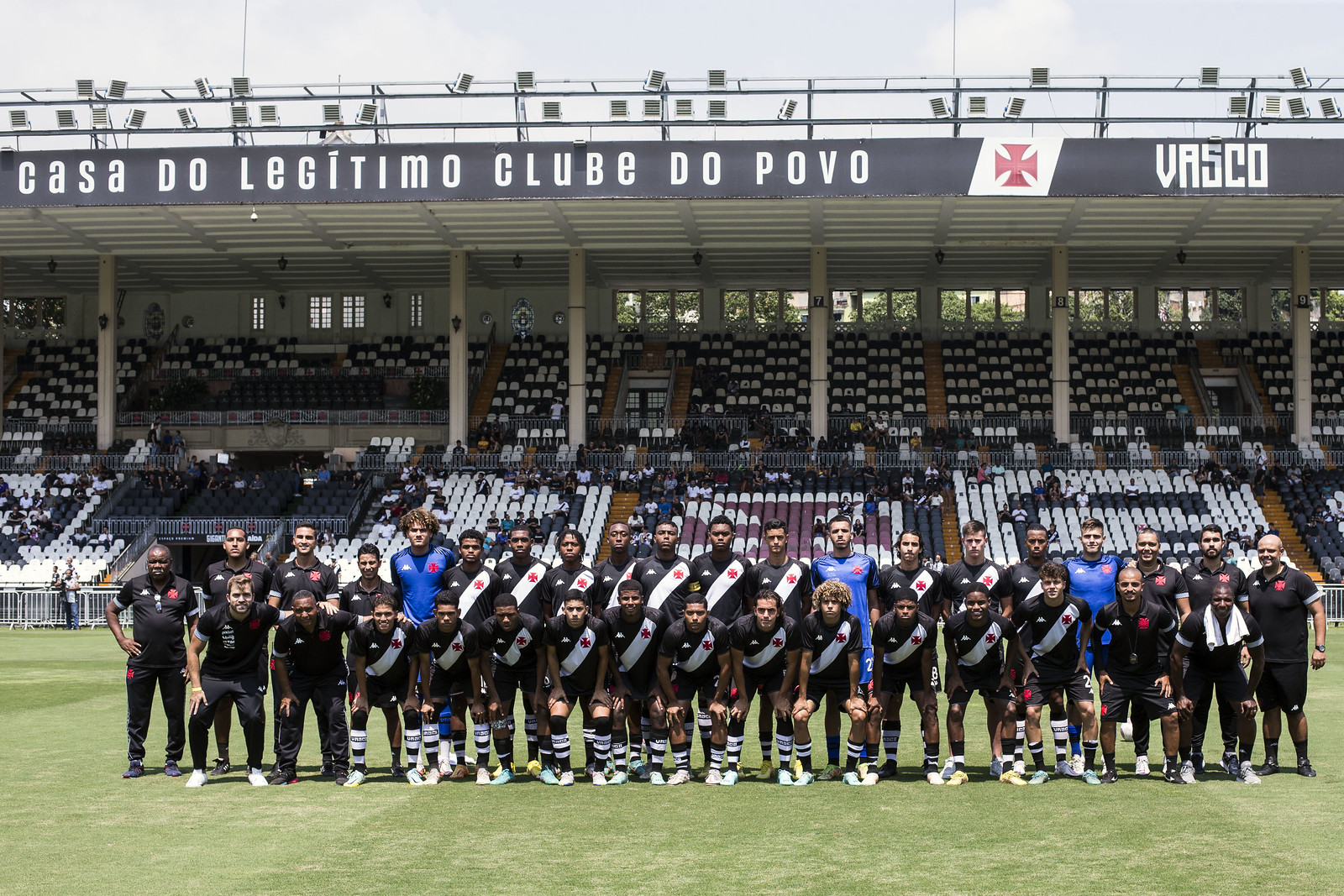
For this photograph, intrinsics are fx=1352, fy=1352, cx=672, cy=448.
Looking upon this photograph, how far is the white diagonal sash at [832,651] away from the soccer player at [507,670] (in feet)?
6.30

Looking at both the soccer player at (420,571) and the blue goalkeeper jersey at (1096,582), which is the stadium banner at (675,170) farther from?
the soccer player at (420,571)

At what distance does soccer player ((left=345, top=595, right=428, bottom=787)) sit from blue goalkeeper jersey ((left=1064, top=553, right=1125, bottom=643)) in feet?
15.8

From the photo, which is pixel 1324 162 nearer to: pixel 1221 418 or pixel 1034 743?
pixel 1221 418

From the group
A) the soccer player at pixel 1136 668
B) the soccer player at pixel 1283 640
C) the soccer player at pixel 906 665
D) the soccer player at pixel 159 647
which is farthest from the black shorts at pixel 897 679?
the soccer player at pixel 159 647

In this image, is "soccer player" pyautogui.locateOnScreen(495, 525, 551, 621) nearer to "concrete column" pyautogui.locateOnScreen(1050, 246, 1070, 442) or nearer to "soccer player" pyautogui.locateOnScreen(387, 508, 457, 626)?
"soccer player" pyautogui.locateOnScreen(387, 508, 457, 626)

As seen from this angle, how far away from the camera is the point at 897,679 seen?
9531mm

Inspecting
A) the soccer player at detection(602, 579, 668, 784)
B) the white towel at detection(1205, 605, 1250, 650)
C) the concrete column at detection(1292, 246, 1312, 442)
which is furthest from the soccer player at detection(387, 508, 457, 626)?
the concrete column at detection(1292, 246, 1312, 442)

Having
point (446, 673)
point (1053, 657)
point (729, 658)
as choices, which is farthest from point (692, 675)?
point (1053, 657)

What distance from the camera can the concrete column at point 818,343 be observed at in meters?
36.3

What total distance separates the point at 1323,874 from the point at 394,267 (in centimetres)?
3734

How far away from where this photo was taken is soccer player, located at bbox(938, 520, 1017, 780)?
9555mm

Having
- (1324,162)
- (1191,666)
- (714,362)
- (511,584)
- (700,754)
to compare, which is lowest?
(700,754)

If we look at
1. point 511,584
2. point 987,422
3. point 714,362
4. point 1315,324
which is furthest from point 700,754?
point 1315,324

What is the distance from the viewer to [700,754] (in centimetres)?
1077
